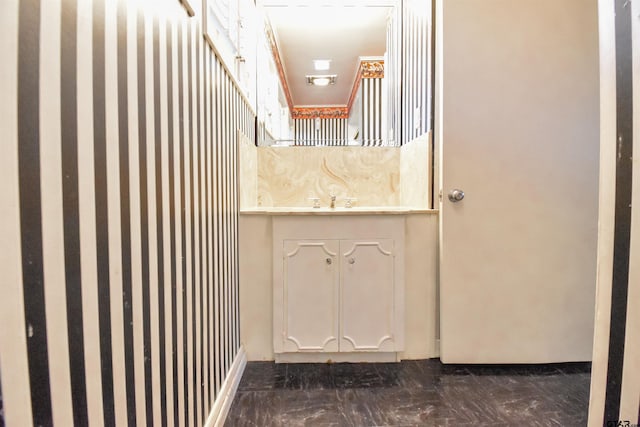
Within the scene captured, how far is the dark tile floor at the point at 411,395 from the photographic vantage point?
1341 millimetres

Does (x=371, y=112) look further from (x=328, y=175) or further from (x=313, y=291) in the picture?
(x=313, y=291)

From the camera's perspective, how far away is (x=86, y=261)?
58 cm

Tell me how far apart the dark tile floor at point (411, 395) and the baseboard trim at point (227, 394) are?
0.12 feet

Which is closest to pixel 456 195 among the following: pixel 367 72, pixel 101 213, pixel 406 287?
pixel 406 287

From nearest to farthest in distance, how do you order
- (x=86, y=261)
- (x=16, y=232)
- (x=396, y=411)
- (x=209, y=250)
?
1. (x=16, y=232)
2. (x=86, y=261)
3. (x=209, y=250)
4. (x=396, y=411)

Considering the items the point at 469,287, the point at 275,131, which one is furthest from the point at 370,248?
the point at 275,131

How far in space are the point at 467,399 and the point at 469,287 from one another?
51 centimetres

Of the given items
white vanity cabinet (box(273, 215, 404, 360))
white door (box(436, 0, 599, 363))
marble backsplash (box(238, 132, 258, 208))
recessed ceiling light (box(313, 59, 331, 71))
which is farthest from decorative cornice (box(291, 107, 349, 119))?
white vanity cabinet (box(273, 215, 404, 360))

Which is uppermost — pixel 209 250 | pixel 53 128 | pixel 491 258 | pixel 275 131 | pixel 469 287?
pixel 275 131

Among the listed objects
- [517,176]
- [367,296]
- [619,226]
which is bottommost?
[367,296]

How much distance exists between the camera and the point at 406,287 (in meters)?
1.78

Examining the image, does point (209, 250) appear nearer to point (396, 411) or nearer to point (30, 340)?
point (30, 340)

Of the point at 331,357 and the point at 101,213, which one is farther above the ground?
the point at 101,213

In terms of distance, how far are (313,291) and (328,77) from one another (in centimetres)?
139
